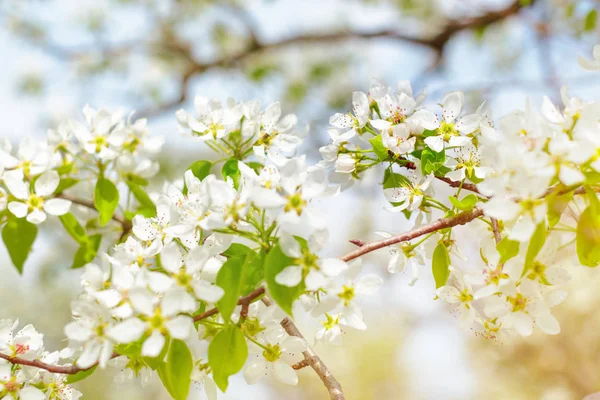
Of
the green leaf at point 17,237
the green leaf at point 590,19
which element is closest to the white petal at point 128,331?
the green leaf at point 17,237

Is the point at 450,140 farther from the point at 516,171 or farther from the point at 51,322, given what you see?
the point at 51,322

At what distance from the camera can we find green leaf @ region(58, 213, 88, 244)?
900 mm

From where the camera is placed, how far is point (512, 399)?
2832 mm

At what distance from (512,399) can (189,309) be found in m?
2.76

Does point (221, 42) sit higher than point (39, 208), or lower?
lower

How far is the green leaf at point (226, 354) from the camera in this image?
523mm

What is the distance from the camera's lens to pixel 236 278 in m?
0.51

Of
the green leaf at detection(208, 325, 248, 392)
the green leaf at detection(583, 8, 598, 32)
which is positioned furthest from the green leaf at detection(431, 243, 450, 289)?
the green leaf at detection(583, 8, 598, 32)

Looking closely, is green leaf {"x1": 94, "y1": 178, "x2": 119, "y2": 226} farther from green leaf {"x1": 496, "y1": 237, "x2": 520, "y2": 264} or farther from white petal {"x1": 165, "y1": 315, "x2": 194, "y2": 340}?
green leaf {"x1": 496, "y1": 237, "x2": 520, "y2": 264}

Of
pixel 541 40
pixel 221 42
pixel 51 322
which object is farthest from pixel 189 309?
pixel 51 322

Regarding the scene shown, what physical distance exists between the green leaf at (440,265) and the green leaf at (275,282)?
0.21m

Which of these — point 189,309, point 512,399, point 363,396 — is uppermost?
point 189,309

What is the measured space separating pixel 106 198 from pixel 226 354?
42cm

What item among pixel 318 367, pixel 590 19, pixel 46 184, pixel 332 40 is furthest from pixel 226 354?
pixel 332 40
